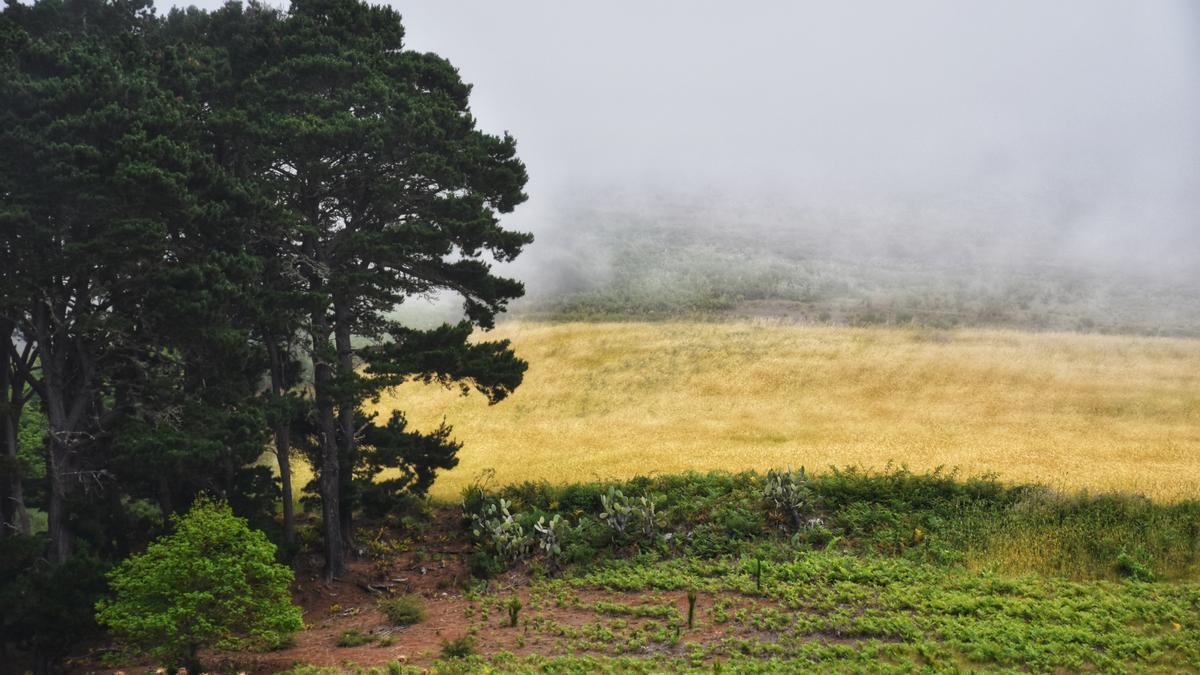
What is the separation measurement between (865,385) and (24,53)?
129 feet

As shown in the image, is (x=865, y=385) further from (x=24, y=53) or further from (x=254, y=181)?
(x=24, y=53)

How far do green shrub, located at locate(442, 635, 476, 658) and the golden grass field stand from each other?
33.0 feet

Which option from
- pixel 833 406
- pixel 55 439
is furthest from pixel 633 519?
pixel 833 406

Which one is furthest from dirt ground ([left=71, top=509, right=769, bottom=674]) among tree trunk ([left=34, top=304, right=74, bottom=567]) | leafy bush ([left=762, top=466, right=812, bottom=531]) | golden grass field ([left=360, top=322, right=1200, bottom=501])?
golden grass field ([left=360, top=322, right=1200, bottom=501])

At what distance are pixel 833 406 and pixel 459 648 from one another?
29.5 meters

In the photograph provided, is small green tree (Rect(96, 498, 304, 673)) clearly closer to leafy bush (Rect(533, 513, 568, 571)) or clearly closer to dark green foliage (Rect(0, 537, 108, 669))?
dark green foliage (Rect(0, 537, 108, 669))

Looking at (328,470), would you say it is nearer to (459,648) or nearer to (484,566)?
(484,566)

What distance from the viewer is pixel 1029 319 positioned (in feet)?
194

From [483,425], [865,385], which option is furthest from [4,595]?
[865,385]

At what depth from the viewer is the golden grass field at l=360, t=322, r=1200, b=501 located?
3061 centimetres

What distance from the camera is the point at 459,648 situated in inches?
629

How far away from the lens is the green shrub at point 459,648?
1594cm

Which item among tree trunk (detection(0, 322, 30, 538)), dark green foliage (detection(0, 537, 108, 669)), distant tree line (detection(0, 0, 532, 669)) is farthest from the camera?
tree trunk (detection(0, 322, 30, 538))

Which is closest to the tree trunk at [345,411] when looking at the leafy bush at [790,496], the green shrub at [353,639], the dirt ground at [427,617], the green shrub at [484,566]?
the dirt ground at [427,617]
